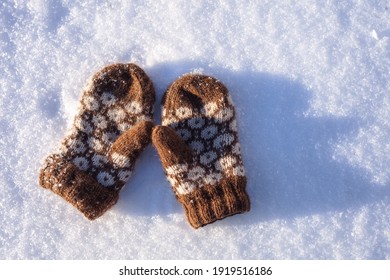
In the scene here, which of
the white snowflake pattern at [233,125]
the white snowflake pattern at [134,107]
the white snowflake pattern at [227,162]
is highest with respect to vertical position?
the white snowflake pattern at [134,107]

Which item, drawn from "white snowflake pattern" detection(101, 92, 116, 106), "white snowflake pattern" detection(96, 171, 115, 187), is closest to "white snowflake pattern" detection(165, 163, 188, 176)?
"white snowflake pattern" detection(96, 171, 115, 187)

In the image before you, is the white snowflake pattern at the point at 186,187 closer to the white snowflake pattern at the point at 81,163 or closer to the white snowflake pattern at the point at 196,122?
the white snowflake pattern at the point at 196,122

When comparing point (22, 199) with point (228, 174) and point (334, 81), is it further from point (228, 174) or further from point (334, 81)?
point (334, 81)

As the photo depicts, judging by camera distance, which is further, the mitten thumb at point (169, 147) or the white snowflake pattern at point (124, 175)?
the white snowflake pattern at point (124, 175)

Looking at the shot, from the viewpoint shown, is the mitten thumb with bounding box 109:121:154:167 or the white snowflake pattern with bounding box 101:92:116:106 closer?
the mitten thumb with bounding box 109:121:154:167

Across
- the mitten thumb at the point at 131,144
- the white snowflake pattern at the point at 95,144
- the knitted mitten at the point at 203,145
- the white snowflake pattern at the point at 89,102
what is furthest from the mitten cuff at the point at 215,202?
the white snowflake pattern at the point at 89,102

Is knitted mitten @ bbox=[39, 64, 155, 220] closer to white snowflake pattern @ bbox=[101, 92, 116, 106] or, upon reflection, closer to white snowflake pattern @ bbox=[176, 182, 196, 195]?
white snowflake pattern @ bbox=[101, 92, 116, 106]

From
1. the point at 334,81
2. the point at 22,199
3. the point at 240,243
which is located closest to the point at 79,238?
the point at 22,199
